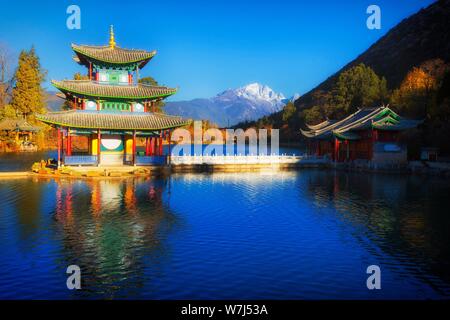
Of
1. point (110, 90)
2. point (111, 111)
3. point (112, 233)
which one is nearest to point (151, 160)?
point (111, 111)

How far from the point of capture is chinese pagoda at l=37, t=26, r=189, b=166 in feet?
124

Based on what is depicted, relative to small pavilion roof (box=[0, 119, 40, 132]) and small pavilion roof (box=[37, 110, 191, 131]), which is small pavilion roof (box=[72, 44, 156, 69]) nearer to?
small pavilion roof (box=[37, 110, 191, 131])

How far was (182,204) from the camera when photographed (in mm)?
23844

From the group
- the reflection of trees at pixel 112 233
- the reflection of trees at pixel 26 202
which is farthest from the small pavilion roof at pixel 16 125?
the reflection of trees at pixel 112 233

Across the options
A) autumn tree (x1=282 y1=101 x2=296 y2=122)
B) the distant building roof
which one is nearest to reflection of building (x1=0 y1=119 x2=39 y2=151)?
the distant building roof

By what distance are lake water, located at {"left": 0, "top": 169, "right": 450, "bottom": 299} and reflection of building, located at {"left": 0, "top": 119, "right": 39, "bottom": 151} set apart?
52.3 meters

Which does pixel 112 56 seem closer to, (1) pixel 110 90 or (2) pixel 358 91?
(1) pixel 110 90

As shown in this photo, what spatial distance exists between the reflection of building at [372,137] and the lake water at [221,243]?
18.1 metres

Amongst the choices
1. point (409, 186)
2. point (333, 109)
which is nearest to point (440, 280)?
point (409, 186)

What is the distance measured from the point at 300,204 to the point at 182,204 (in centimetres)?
709

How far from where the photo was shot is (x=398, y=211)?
2239 cm
